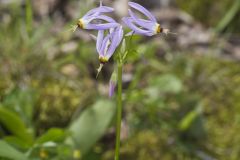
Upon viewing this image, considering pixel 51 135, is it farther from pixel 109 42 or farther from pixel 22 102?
pixel 109 42

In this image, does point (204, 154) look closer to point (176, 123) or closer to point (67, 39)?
point (176, 123)

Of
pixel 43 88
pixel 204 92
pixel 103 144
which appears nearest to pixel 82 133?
Result: pixel 103 144

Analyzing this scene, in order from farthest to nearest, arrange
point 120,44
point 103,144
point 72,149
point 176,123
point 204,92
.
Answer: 1. point 204,92
2. point 176,123
3. point 103,144
4. point 72,149
5. point 120,44

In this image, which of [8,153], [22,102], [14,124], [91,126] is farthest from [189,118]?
[8,153]

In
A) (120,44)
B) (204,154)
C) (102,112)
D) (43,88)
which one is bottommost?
(204,154)

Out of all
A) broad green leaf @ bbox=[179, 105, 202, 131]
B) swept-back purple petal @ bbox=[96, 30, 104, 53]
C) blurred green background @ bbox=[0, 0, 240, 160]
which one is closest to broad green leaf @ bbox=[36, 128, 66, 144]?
blurred green background @ bbox=[0, 0, 240, 160]

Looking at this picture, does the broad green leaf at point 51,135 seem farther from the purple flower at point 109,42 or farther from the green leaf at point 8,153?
the purple flower at point 109,42

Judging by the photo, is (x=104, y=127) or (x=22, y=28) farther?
(x=22, y=28)
